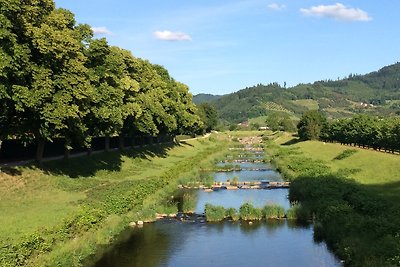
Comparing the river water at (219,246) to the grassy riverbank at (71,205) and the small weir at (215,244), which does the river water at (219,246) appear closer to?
the small weir at (215,244)

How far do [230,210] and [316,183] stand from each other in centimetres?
1298

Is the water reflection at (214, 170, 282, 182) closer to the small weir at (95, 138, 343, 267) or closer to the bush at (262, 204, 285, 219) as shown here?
the small weir at (95, 138, 343, 267)

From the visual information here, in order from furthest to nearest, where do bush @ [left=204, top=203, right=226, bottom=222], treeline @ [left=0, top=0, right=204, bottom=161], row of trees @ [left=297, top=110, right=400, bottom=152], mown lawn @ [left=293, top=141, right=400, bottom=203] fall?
row of trees @ [left=297, top=110, right=400, bottom=152] < mown lawn @ [left=293, top=141, right=400, bottom=203] < bush @ [left=204, top=203, right=226, bottom=222] < treeline @ [left=0, top=0, right=204, bottom=161]

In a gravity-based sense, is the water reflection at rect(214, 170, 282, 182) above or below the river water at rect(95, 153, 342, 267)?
above

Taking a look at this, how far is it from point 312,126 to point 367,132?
3846cm

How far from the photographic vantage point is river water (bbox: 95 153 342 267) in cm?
3111

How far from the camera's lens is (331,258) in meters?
31.2

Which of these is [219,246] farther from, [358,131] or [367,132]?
[358,131]

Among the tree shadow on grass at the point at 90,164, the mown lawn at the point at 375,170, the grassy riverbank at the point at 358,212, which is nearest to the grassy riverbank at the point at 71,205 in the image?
the tree shadow on grass at the point at 90,164

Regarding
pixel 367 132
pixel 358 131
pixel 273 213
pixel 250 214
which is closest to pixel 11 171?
pixel 250 214

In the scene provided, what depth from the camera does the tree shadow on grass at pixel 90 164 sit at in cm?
5297

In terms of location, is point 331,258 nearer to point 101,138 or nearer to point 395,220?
point 395,220

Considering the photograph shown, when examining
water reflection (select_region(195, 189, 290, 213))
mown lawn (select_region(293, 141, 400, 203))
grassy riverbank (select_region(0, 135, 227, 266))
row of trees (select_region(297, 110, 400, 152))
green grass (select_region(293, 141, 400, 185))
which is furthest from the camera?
row of trees (select_region(297, 110, 400, 152))

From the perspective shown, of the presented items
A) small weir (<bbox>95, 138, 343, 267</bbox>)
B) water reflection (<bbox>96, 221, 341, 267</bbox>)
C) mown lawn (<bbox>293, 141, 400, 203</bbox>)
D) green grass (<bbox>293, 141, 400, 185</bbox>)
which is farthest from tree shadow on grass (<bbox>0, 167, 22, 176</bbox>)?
green grass (<bbox>293, 141, 400, 185</bbox>)
